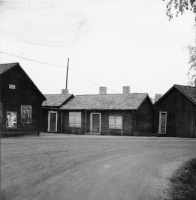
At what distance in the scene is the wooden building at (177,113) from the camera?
3017 centimetres

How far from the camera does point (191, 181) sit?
30.9 feet

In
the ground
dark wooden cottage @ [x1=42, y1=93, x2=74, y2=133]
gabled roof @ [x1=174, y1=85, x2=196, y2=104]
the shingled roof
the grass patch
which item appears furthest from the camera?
dark wooden cottage @ [x1=42, y1=93, x2=74, y2=133]

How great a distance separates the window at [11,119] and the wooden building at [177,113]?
51.5 ft

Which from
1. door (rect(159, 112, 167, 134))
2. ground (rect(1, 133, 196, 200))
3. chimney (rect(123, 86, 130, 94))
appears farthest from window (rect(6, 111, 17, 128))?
door (rect(159, 112, 167, 134))

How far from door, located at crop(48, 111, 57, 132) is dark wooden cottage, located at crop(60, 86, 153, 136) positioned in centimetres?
95

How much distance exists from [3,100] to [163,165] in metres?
16.1

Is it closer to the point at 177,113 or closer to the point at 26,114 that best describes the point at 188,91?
the point at 177,113

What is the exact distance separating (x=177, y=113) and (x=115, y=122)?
640 cm

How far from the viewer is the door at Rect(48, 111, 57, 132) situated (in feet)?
117

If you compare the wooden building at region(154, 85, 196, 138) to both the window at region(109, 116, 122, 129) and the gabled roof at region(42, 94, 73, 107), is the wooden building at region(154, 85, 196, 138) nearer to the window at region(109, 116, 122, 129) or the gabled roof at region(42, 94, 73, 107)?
the window at region(109, 116, 122, 129)

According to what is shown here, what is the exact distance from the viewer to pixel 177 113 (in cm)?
3133

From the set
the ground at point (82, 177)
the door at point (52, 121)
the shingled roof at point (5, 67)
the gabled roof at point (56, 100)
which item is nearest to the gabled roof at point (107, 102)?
the gabled roof at point (56, 100)

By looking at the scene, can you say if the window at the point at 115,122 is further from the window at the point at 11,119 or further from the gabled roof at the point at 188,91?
the window at the point at 11,119

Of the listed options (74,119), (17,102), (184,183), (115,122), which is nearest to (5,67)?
(17,102)
